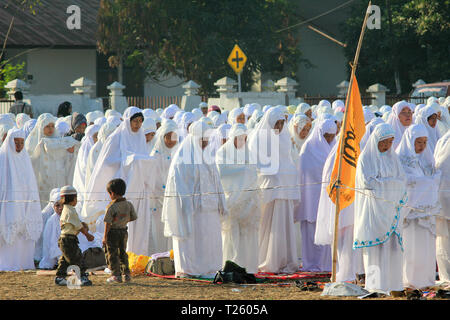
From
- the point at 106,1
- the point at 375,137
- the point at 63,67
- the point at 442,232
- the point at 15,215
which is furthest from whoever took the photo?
the point at 63,67

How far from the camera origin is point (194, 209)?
10.6 meters

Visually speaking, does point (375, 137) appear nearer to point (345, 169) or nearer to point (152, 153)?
point (345, 169)

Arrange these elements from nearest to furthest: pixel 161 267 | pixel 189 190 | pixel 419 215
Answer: pixel 419 215 < pixel 189 190 < pixel 161 267

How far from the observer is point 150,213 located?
12.1 m

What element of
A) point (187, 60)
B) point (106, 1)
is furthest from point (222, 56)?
point (106, 1)

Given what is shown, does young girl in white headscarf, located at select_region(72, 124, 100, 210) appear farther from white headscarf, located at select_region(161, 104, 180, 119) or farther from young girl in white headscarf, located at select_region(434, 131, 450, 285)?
young girl in white headscarf, located at select_region(434, 131, 450, 285)

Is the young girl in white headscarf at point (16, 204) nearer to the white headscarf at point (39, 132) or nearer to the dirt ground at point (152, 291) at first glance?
the dirt ground at point (152, 291)

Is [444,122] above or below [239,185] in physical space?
above

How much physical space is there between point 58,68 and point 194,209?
844 inches

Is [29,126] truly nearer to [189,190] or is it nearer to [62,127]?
[62,127]

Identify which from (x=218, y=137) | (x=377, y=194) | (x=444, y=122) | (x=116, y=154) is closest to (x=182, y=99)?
(x=444, y=122)

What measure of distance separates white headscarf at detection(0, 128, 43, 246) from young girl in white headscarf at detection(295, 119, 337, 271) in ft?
10.2

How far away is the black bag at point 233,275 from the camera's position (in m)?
10.0

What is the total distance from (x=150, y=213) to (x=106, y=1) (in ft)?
52.3
